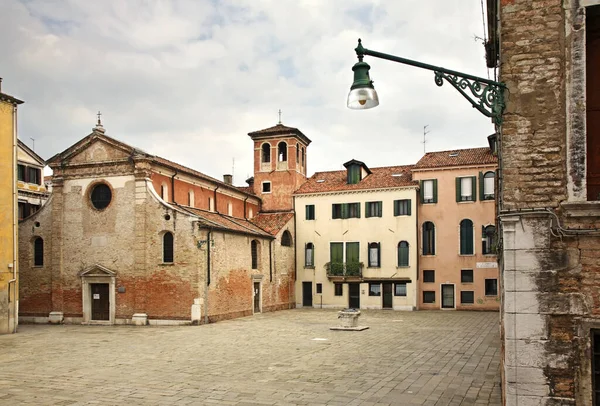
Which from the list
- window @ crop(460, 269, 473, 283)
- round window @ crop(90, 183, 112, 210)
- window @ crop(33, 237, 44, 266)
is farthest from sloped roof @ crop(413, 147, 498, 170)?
window @ crop(33, 237, 44, 266)

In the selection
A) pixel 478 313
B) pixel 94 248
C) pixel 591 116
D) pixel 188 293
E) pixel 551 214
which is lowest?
pixel 478 313

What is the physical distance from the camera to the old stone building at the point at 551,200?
258 inches

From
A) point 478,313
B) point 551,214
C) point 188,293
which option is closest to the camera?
point 551,214

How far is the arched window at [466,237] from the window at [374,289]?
5.93 meters

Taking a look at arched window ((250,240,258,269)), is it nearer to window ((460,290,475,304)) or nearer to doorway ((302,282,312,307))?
doorway ((302,282,312,307))

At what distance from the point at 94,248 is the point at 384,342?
1687 centimetres

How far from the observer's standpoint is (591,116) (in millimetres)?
6797

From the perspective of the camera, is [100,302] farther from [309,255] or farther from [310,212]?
[310,212]

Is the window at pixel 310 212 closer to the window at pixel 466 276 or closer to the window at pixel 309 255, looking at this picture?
the window at pixel 309 255

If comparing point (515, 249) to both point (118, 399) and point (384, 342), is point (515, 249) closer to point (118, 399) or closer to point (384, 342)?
point (118, 399)

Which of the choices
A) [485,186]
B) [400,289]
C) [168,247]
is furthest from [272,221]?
[485,186]

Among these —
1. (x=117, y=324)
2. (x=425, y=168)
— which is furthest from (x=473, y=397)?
(x=425, y=168)

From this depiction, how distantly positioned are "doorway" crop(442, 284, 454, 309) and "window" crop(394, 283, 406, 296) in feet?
8.23

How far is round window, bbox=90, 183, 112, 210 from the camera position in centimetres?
2988
